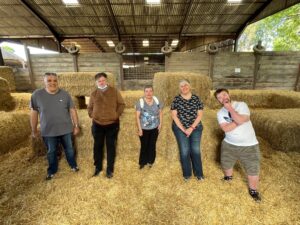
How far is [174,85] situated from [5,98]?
5467mm

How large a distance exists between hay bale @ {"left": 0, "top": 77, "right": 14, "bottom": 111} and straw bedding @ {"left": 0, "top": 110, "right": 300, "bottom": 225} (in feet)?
9.31

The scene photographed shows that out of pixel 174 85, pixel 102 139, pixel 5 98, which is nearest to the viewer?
pixel 102 139

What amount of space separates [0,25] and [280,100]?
49.6 feet

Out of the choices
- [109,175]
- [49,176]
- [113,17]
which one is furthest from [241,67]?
[49,176]

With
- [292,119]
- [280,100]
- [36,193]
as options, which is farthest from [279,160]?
[36,193]

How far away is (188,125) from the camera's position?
2.87 m

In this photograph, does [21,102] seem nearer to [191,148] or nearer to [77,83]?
[77,83]

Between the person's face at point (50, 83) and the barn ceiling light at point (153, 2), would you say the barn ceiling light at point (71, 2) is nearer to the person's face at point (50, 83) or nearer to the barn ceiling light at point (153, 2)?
the barn ceiling light at point (153, 2)

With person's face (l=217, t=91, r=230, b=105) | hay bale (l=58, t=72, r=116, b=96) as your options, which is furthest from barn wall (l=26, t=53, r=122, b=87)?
person's face (l=217, t=91, r=230, b=105)

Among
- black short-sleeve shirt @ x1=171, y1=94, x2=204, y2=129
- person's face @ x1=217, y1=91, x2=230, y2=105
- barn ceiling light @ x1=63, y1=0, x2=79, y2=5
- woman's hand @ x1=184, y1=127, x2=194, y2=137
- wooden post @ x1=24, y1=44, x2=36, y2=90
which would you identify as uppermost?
barn ceiling light @ x1=63, y1=0, x2=79, y2=5

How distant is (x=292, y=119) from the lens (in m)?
3.59

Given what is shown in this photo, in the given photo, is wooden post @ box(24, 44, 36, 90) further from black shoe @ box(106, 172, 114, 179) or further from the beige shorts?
the beige shorts

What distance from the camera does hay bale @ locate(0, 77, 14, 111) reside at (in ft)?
17.7

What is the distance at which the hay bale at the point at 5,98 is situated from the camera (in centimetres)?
541
